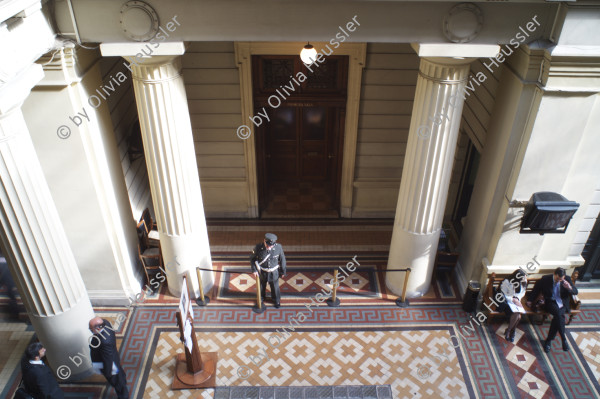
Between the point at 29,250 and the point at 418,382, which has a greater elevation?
the point at 29,250

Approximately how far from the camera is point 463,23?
662 centimetres

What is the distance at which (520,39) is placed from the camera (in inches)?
269

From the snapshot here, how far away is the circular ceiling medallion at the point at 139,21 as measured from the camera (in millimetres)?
6414

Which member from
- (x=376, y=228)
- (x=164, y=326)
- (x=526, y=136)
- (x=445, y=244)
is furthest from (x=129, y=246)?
(x=526, y=136)

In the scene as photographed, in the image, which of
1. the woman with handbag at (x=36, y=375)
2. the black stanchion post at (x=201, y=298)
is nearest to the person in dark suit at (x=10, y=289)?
the woman with handbag at (x=36, y=375)

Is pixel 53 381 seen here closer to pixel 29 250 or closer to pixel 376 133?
pixel 29 250

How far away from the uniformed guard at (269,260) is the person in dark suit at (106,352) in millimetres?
2598

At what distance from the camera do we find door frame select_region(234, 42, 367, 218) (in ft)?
31.8

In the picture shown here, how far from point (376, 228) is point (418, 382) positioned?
158 inches

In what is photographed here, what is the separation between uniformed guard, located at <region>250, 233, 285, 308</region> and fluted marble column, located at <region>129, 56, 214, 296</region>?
1.06m

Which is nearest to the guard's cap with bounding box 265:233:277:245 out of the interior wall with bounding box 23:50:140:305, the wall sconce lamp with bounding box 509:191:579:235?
the interior wall with bounding box 23:50:140:305

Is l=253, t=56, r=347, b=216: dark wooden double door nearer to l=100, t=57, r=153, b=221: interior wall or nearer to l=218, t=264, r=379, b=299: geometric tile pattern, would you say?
l=218, t=264, r=379, b=299: geometric tile pattern

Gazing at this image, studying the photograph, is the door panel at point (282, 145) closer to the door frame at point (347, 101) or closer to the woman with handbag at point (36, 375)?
the door frame at point (347, 101)

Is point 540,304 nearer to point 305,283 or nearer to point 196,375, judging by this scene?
point 305,283
